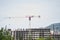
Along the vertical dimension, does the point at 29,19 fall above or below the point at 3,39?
above

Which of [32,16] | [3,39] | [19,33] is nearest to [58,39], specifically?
[19,33]

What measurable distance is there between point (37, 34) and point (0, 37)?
189 ft

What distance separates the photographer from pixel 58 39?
67500mm

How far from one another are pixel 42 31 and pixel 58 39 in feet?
36.5

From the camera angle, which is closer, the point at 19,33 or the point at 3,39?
the point at 3,39

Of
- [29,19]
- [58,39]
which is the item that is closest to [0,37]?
[29,19]

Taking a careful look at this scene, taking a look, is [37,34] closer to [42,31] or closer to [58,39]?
[42,31]

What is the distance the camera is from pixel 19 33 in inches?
2859

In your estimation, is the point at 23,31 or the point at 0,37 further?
the point at 23,31

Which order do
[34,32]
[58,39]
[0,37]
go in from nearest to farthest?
1. [0,37]
2. [58,39]
3. [34,32]

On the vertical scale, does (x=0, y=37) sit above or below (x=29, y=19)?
below

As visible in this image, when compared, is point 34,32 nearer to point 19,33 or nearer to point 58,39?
point 19,33

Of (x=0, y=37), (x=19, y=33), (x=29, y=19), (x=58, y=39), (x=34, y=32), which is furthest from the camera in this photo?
(x=34, y=32)

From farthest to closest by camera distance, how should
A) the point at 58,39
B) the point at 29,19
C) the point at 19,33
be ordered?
the point at 19,33
the point at 58,39
the point at 29,19
